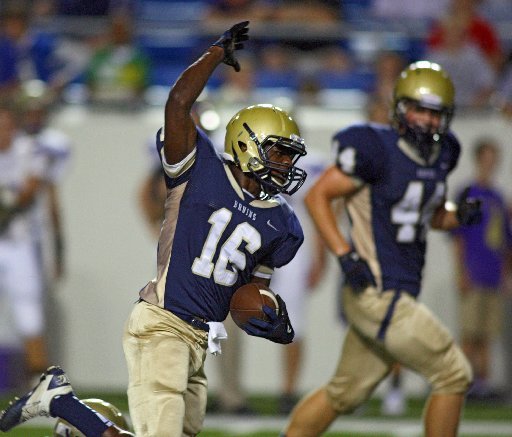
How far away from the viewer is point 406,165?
5172 millimetres

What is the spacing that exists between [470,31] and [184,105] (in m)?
5.21

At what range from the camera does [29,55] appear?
854cm

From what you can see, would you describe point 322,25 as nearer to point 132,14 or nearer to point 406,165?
point 132,14

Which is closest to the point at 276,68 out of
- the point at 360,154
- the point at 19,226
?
the point at 19,226

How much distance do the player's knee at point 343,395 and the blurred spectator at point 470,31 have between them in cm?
410

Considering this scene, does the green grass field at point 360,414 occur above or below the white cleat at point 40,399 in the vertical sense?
below

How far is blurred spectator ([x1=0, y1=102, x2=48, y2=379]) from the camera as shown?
7.48 m

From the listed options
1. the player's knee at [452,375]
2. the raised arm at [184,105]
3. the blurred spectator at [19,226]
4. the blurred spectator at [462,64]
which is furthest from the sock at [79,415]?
the blurred spectator at [462,64]

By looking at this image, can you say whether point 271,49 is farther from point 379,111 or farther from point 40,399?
point 40,399

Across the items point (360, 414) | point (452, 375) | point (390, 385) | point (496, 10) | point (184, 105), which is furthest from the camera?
point (496, 10)

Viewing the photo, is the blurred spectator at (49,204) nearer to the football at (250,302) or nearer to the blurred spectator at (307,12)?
the blurred spectator at (307,12)

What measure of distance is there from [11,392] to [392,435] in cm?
275

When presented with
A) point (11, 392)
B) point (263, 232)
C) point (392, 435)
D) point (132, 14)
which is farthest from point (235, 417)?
point (132, 14)

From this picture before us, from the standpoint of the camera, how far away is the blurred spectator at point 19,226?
24.6ft
